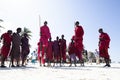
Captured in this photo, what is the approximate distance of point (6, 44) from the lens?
13.4 metres

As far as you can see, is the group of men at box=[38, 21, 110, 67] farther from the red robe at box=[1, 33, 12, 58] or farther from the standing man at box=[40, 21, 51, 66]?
the red robe at box=[1, 33, 12, 58]

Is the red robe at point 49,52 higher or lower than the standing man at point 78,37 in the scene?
lower

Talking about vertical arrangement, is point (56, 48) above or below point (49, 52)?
above

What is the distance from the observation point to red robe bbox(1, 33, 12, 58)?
522 inches

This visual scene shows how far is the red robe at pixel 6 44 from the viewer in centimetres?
1327

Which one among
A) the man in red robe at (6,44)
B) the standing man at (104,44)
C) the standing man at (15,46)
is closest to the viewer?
the man in red robe at (6,44)

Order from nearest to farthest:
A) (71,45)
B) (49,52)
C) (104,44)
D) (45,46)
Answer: (104,44)
(45,46)
(49,52)
(71,45)

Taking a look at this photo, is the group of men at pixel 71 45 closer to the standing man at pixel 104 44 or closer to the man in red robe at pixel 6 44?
the standing man at pixel 104 44

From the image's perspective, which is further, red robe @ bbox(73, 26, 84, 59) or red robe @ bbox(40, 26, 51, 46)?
red robe @ bbox(73, 26, 84, 59)

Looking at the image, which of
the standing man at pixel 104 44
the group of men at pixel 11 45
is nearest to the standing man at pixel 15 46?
the group of men at pixel 11 45

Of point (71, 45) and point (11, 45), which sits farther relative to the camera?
point (71, 45)

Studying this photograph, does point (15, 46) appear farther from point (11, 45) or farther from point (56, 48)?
point (56, 48)

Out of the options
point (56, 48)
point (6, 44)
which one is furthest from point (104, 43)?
point (6, 44)

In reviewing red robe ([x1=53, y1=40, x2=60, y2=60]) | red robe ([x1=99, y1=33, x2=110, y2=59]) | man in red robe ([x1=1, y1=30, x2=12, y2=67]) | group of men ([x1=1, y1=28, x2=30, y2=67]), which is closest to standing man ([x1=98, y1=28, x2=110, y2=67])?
red robe ([x1=99, y1=33, x2=110, y2=59])
